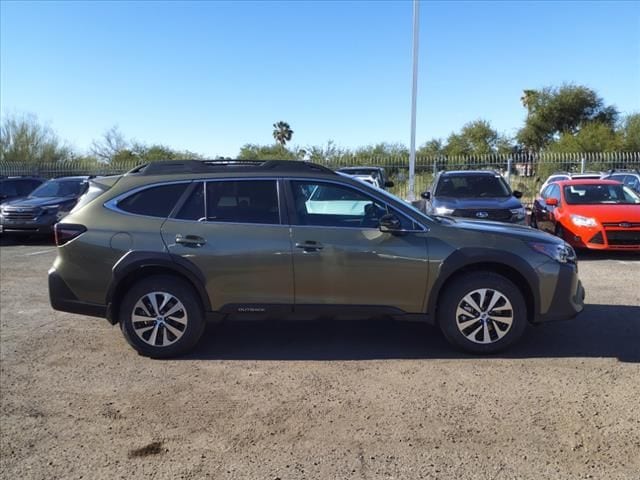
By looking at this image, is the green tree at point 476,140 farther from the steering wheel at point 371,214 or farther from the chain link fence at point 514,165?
the steering wheel at point 371,214

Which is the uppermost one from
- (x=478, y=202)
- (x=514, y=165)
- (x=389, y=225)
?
(x=514, y=165)

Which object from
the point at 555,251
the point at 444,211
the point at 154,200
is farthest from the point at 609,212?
the point at 154,200

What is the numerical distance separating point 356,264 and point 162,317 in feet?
6.07

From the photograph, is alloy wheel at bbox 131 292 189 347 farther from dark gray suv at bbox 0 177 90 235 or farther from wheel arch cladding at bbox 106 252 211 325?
A: dark gray suv at bbox 0 177 90 235

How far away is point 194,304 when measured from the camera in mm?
5074

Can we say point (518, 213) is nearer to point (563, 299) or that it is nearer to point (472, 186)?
point (472, 186)

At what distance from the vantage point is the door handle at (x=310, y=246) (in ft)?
16.3

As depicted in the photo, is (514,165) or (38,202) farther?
(514,165)

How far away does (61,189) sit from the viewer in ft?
49.0

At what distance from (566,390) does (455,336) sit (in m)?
1.05

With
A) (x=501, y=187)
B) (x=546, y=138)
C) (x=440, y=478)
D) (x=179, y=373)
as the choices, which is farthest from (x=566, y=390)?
(x=546, y=138)

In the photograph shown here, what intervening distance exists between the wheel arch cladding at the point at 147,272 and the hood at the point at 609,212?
8.07 m

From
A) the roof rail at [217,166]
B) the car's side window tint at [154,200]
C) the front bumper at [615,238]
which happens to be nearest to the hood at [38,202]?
the roof rail at [217,166]

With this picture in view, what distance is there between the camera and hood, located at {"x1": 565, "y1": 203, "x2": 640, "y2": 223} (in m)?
10.0
